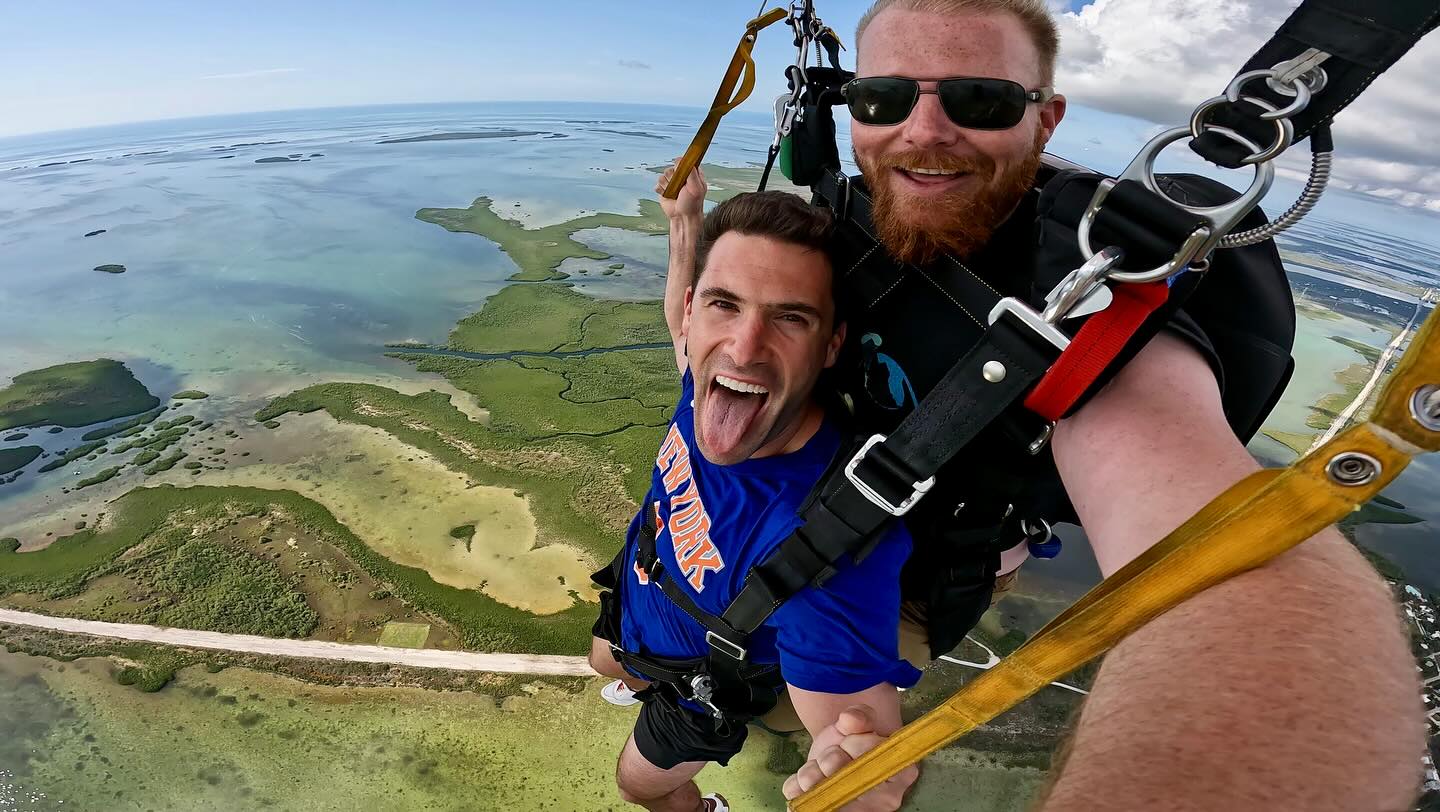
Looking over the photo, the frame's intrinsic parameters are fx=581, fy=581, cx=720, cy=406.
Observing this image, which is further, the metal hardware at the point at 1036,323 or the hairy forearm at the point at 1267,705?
the metal hardware at the point at 1036,323

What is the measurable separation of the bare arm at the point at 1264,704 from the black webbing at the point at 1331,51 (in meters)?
0.63

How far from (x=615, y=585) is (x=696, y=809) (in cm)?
317

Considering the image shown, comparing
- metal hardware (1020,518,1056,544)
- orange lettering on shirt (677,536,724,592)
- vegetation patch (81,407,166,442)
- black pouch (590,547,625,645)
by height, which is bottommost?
vegetation patch (81,407,166,442)

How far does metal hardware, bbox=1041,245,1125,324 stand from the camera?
101 centimetres

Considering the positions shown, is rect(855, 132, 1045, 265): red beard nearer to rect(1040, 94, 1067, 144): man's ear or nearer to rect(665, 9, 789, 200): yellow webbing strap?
rect(1040, 94, 1067, 144): man's ear

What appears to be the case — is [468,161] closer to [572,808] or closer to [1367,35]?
[572,808]

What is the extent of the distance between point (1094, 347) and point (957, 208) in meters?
0.65

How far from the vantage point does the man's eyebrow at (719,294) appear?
199 cm

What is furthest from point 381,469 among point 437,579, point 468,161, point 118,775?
point 468,161

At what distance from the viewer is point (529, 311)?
32375 mm

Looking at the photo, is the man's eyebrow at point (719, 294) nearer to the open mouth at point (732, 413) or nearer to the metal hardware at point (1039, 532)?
the open mouth at point (732, 413)

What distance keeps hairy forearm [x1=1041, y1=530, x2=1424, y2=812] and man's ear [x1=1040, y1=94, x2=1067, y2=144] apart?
1.35 m

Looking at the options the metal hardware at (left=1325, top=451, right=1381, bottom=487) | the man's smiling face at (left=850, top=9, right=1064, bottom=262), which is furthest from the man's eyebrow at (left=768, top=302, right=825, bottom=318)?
the metal hardware at (left=1325, top=451, right=1381, bottom=487)

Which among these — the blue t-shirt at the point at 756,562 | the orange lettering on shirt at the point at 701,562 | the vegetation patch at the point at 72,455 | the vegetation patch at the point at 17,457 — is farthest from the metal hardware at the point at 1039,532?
the vegetation patch at the point at 17,457
